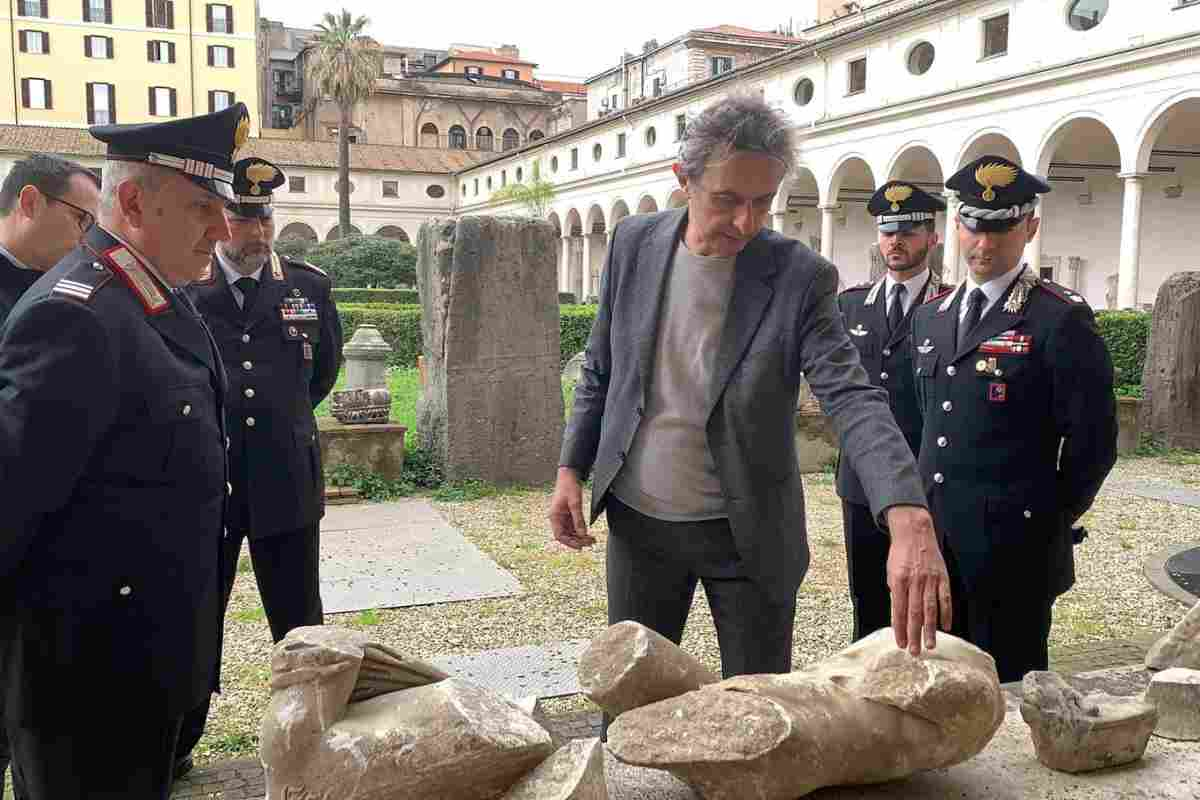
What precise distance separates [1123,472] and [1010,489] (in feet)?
25.2

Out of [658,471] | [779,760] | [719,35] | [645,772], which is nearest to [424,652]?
[658,471]

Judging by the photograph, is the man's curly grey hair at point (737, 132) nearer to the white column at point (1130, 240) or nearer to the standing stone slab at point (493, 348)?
the standing stone slab at point (493, 348)

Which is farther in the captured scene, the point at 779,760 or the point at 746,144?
the point at 746,144

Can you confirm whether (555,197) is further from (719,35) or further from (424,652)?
(424,652)

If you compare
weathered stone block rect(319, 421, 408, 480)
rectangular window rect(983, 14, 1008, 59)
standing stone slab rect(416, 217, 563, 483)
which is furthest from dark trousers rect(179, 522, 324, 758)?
rectangular window rect(983, 14, 1008, 59)

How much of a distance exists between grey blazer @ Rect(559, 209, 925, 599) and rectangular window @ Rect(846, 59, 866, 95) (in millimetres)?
27699

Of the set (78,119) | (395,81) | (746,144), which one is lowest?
(746,144)

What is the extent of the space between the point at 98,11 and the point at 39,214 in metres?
61.8

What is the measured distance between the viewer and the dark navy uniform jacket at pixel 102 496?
1881 mm

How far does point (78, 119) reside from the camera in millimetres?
55219

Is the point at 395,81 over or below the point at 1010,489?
over

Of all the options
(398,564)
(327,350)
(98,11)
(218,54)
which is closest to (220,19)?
(218,54)

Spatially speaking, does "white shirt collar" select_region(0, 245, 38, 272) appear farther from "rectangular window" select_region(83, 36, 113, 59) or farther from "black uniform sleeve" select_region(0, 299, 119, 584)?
"rectangular window" select_region(83, 36, 113, 59)

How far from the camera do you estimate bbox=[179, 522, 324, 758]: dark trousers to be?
3.42m
